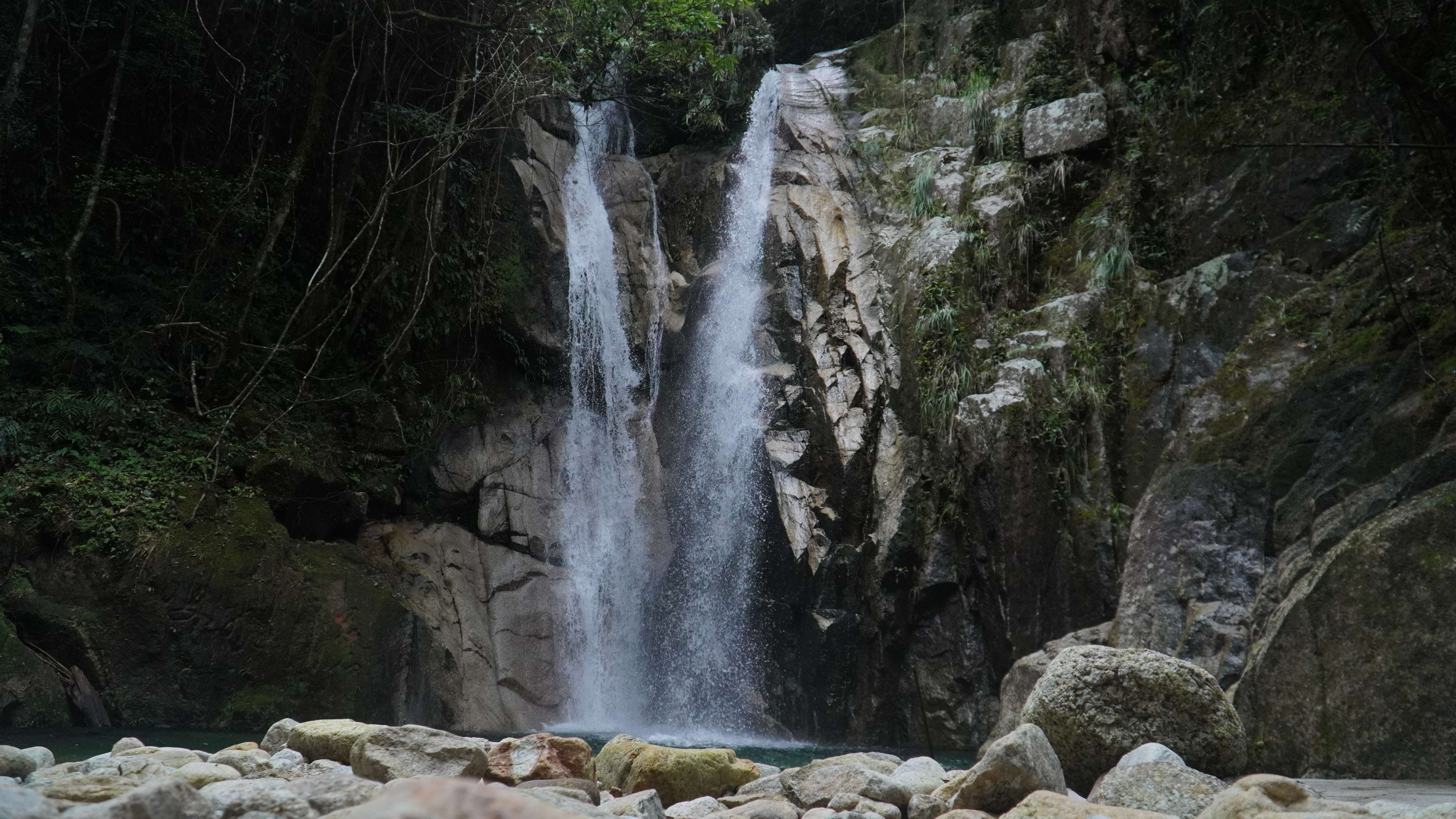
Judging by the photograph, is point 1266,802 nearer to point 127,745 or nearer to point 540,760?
point 540,760

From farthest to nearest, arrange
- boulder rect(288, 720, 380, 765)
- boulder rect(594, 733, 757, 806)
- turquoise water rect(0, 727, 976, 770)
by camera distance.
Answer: turquoise water rect(0, 727, 976, 770) < boulder rect(288, 720, 380, 765) < boulder rect(594, 733, 757, 806)

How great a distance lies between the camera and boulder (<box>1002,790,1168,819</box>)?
9.12 feet

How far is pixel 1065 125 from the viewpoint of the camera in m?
11.1

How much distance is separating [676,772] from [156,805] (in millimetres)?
2663

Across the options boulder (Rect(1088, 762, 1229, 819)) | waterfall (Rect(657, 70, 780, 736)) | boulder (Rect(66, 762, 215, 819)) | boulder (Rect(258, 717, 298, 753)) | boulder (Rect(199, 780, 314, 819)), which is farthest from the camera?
waterfall (Rect(657, 70, 780, 736))

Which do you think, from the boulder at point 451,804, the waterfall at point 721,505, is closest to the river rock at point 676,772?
the boulder at point 451,804

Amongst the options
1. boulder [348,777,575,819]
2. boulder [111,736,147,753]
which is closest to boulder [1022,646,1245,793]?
boulder [348,777,575,819]

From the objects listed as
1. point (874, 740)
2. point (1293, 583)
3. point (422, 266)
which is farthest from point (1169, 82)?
point (422, 266)

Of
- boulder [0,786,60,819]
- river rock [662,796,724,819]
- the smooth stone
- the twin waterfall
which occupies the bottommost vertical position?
river rock [662,796,724,819]

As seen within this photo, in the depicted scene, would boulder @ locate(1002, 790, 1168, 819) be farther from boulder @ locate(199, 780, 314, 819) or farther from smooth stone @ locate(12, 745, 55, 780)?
smooth stone @ locate(12, 745, 55, 780)

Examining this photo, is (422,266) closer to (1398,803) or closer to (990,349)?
(990,349)

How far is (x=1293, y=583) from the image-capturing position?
5.08 metres

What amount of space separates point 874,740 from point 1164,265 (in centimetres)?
605

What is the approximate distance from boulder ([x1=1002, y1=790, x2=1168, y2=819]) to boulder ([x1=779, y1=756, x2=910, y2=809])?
79 cm
